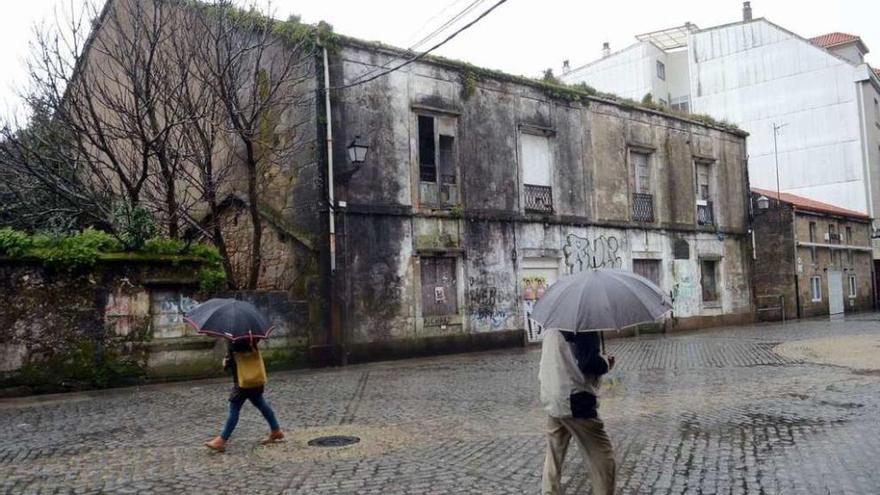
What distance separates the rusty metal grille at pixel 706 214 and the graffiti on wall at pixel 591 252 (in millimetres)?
4563

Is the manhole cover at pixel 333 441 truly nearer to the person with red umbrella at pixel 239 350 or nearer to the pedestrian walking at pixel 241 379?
the person with red umbrella at pixel 239 350

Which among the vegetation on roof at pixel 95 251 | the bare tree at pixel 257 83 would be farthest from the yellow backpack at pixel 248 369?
the bare tree at pixel 257 83

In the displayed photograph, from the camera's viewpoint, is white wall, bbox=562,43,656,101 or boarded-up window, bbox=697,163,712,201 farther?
white wall, bbox=562,43,656,101

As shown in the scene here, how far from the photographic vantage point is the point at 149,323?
1230 centimetres

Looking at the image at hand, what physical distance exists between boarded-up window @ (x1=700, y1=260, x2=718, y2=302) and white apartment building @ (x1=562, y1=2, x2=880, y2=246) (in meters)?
12.1

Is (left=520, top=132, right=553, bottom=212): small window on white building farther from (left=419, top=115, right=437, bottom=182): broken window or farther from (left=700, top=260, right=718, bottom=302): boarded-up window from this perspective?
(left=700, top=260, right=718, bottom=302): boarded-up window

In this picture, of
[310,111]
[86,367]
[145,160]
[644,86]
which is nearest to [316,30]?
[310,111]

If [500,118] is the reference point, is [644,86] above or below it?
above

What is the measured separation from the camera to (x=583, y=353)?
15.4 ft

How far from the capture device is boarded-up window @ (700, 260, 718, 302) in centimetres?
2417

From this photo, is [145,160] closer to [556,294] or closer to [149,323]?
[149,323]

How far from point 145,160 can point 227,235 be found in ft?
12.2

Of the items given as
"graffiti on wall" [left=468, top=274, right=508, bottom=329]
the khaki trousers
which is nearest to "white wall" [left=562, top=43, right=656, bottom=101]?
"graffiti on wall" [left=468, top=274, right=508, bottom=329]

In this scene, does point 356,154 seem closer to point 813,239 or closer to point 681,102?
point 813,239
